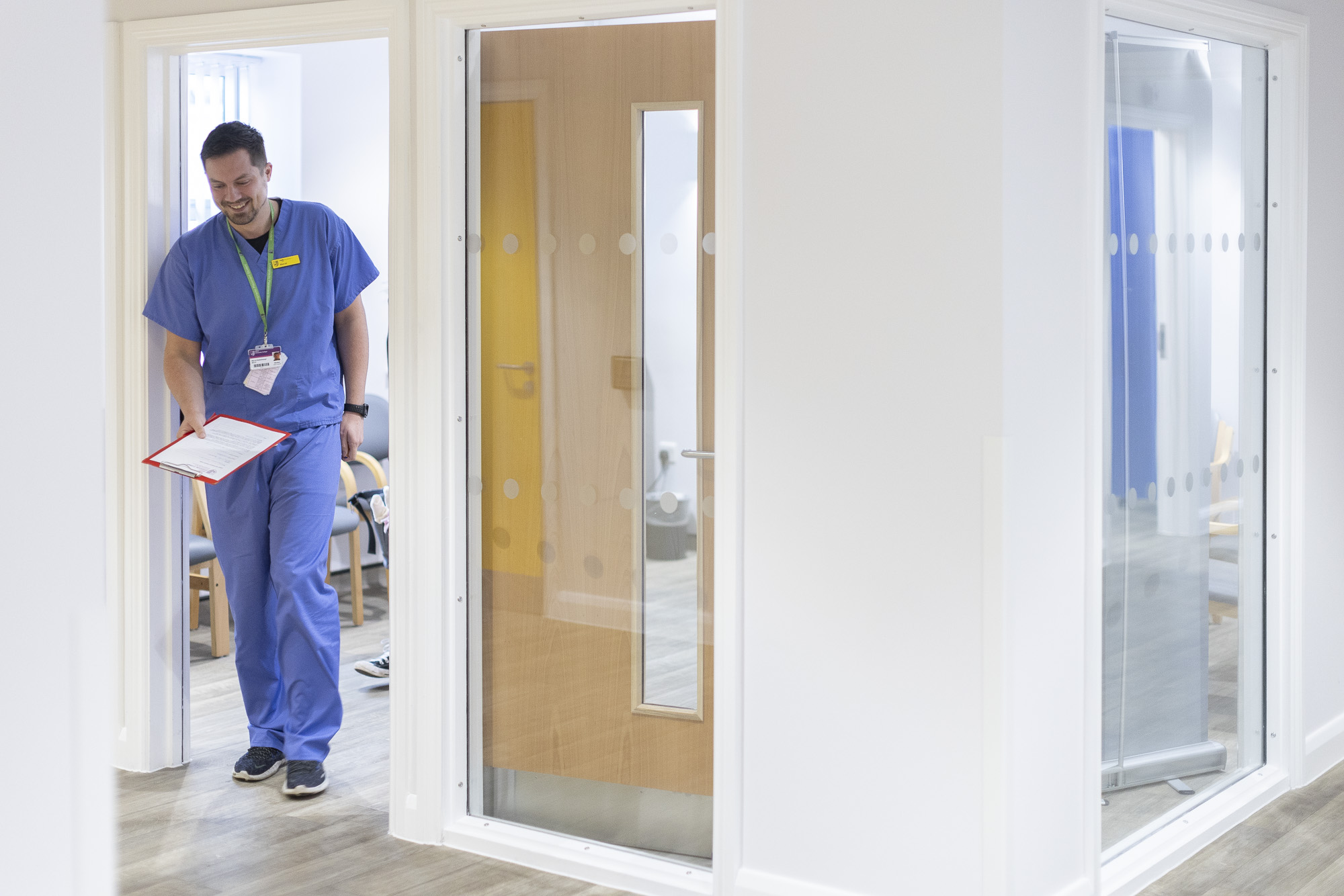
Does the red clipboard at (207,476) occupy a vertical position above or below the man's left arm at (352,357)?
below

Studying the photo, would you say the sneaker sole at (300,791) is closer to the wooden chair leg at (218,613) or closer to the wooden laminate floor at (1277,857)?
the wooden chair leg at (218,613)

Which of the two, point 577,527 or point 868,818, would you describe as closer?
point 868,818

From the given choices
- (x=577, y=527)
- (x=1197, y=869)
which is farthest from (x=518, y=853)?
(x=1197, y=869)

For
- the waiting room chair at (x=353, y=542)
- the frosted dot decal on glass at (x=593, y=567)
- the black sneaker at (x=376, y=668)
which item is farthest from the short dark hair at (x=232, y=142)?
the waiting room chair at (x=353, y=542)

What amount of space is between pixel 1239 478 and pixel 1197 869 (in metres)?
0.97

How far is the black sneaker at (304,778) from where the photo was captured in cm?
318

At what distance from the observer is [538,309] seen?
276 centimetres

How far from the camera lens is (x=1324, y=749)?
339cm

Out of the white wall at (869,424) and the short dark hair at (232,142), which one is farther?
the short dark hair at (232,142)

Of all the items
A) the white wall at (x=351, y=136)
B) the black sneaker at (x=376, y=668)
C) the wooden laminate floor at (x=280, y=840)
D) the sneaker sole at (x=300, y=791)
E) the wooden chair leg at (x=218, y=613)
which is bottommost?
the wooden laminate floor at (x=280, y=840)

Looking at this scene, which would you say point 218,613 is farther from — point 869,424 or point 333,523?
point 869,424

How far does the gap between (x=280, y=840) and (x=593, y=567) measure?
99 centimetres

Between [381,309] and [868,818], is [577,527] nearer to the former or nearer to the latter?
[868,818]

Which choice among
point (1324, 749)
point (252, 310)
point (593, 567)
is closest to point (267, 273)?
point (252, 310)
